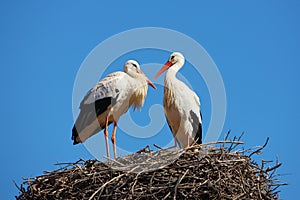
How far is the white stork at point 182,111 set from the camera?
7.14 meters

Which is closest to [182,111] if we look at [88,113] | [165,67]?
[165,67]

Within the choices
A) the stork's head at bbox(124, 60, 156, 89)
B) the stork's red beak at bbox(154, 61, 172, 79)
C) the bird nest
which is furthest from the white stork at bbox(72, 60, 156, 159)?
the bird nest

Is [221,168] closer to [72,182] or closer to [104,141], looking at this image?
[72,182]

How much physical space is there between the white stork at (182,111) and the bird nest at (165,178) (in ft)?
4.34

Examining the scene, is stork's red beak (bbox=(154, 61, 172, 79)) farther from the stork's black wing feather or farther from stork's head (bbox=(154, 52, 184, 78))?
the stork's black wing feather

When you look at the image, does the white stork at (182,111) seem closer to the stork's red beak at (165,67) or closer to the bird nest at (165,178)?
the stork's red beak at (165,67)

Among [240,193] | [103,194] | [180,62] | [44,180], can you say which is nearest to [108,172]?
[103,194]

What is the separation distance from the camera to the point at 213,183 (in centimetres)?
520

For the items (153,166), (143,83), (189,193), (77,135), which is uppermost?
(143,83)

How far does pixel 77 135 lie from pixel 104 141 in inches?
19.6

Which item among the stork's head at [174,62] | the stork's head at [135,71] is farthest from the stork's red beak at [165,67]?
the stork's head at [135,71]

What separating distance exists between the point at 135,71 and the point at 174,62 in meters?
0.47

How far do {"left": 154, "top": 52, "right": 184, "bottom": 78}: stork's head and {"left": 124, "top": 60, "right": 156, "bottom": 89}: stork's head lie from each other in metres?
0.17

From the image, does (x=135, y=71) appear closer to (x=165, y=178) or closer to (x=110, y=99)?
(x=110, y=99)
